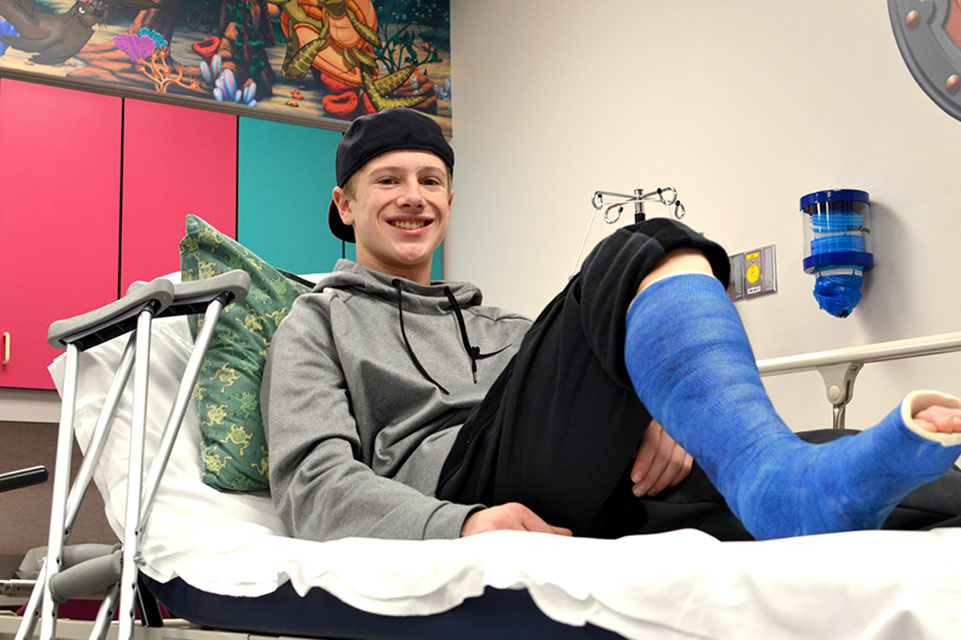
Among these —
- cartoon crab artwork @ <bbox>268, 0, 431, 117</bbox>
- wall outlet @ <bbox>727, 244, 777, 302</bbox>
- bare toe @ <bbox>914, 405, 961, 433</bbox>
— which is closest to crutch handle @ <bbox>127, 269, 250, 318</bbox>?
bare toe @ <bbox>914, 405, 961, 433</bbox>

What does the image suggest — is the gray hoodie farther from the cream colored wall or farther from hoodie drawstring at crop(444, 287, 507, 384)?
the cream colored wall

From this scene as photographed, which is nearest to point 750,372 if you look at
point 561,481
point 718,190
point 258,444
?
point 561,481

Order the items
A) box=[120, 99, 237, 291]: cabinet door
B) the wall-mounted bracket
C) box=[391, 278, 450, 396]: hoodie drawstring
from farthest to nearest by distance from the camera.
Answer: box=[120, 99, 237, 291]: cabinet door → the wall-mounted bracket → box=[391, 278, 450, 396]: hoodie drawstring

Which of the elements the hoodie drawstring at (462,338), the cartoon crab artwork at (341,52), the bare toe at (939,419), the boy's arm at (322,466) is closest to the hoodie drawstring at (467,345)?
the hoodie drawstring at (462,338)

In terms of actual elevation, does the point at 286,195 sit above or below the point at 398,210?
above

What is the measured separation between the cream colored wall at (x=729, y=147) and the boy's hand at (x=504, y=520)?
1364 millimetres

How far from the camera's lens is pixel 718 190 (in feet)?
8.84

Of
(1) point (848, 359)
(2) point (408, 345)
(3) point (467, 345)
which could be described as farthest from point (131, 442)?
(1) point (848, 359)

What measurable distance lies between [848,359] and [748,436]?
85 cm

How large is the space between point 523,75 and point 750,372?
124 inches

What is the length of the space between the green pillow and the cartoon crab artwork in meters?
2.48

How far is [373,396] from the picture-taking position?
1252 millimetres

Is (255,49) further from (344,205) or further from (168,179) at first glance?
(344,205)

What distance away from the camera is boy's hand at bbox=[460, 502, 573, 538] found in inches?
35.8
